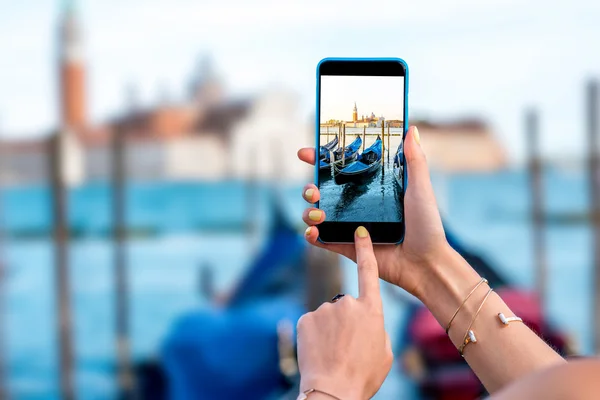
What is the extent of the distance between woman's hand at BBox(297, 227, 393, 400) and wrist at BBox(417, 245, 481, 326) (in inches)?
5.3

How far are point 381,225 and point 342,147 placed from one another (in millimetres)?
69


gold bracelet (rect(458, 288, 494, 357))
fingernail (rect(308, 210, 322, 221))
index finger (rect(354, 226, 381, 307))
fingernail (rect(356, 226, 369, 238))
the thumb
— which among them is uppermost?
the thumb

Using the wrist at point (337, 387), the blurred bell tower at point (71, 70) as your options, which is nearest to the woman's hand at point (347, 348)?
the wrist at point (337, 387)

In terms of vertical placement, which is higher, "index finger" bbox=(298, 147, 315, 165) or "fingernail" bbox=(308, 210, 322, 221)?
"index finger" bbox=(298, 147, 315, 165)

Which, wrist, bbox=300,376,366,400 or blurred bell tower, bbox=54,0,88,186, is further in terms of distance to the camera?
blurred bell tower, bbox=54,0,88,186

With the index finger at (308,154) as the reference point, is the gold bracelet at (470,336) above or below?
below

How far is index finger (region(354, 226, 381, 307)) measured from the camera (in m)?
0.56

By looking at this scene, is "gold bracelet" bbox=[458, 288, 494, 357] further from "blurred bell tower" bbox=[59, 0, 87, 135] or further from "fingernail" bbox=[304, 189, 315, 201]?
"blurred bell tower" bbox=[59, 0, 87, 135]

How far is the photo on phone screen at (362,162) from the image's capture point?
0.66 metres

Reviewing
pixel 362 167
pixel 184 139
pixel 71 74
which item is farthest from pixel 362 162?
pixel 71 74

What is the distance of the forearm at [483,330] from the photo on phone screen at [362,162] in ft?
0.22

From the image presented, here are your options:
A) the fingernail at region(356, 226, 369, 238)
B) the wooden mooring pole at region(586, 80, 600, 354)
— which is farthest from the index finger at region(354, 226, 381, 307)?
the wooden mooring pole at region(586, 80, 600, 354)

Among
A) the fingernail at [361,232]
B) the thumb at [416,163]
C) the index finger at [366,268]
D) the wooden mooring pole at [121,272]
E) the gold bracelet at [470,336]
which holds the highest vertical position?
the thumb at [416,163]

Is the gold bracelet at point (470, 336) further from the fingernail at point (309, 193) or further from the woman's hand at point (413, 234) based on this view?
the fingernail at point (309, 193)
